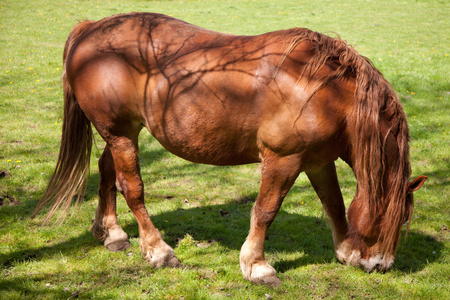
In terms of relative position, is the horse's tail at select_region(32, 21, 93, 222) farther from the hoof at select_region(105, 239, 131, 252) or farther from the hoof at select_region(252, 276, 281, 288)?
the hoof at select_region(252, 276, 281, 288)

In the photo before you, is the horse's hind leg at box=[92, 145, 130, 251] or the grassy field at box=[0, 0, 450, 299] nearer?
the grassy field at box=[0, 0, 450, 299]

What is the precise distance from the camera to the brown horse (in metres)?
3.38

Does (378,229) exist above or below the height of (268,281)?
above

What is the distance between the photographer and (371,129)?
131 inches

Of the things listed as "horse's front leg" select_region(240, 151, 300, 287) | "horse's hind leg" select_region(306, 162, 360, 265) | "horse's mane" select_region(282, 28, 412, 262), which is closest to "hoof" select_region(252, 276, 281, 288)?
"horse's front leg" select_region(240, 151, 300, 287)

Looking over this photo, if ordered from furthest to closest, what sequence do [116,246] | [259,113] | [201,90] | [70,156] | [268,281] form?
[70,156], [116,246], [268,281], [201,90], [259,113]

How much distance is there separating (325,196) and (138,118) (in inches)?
75.3

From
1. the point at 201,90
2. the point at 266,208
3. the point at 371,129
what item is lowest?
the point at 266,208

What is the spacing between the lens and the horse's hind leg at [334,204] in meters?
4.02

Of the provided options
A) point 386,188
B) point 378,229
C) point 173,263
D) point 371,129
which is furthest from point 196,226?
point 371,129

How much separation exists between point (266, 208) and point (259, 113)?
823 mm

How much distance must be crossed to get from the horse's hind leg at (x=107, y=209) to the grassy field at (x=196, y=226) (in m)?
0.13

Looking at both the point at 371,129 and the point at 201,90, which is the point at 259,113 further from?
the point at 371,129

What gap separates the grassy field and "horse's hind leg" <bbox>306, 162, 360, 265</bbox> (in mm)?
156
